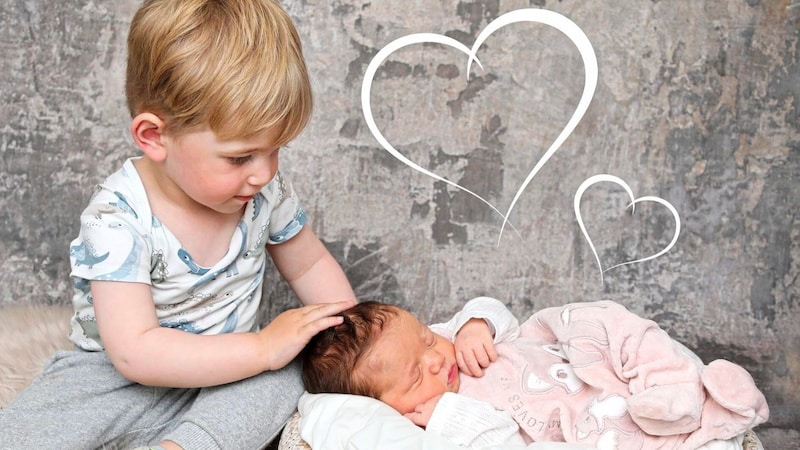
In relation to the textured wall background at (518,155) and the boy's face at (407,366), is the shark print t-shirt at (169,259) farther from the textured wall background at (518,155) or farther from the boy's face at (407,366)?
the textured wall background at (518,155)

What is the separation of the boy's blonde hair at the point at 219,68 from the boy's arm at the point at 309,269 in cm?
43

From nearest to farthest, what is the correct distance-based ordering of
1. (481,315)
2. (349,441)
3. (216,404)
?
(349,441) → (216,404) → (481,315)

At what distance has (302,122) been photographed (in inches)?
53.8

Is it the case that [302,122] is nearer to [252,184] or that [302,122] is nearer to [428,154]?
[252,184]

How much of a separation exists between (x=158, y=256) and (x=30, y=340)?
464 mm

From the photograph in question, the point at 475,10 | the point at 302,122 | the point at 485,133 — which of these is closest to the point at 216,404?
the point at 302,122

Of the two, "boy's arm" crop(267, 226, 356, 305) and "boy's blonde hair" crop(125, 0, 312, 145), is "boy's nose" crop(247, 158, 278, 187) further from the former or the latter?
"boy's arm" crop(267, 226, 356, 305)

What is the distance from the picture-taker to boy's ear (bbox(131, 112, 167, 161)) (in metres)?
1.35

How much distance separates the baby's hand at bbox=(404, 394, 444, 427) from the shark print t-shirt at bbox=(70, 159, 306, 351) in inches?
14.2

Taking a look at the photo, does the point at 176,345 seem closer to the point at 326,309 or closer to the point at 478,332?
the point at 326,309

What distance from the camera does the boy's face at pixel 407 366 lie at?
1478 millimetres

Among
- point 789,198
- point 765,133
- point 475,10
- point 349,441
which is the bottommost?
point 349,441

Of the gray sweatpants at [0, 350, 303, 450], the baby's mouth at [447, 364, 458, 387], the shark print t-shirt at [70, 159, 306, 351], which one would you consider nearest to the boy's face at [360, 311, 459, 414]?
the baby's mouth at [447, 364, 458, 387]

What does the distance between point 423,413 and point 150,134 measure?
628 millimetres
